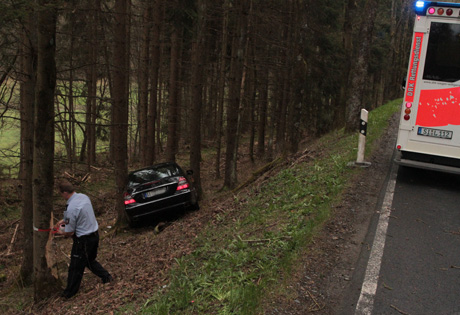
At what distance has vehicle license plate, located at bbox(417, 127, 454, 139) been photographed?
8227 mm

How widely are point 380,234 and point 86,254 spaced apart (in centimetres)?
492

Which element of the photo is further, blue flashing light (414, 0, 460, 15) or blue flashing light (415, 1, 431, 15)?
blue flashing light (415, 1, 431, 15)

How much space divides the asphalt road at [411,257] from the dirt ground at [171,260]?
206mm

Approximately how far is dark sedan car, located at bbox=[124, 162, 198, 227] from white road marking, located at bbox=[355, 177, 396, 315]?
5.31 metres

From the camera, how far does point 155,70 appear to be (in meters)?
15.9

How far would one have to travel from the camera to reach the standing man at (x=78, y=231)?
6250 millimetres

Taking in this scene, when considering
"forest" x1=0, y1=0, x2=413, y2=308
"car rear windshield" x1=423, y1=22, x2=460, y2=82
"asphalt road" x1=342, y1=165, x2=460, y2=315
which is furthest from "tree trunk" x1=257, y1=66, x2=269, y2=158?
"asphalt road" x1=342, y1=165, x2=460, y2=315

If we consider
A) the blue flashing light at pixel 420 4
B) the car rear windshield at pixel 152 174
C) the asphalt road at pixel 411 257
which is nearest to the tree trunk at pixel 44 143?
the car rear windshield at pixel 152 174

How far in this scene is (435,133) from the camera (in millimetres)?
8344

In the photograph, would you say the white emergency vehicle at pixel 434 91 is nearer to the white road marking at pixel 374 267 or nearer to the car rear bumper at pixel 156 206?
the white road marking at pixel 374 267

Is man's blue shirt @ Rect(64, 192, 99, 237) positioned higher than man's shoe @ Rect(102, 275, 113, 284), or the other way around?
man's blue shirt @ Rect(64, 192, 99, 237)

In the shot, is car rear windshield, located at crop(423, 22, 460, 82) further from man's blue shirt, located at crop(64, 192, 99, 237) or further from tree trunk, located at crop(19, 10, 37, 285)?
tree trunk, located at crop(19, 10, 37, 285)

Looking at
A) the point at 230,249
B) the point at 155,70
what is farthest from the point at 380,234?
the point at 155,70

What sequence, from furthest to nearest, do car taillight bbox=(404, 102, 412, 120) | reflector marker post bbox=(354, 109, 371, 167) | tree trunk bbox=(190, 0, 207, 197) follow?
tree trunk bbox=(190, 0, 207, 197), reflector marker post bbox=(354, 109, 371, 167), car taillight bbox=(404, 102, 412, 120)
